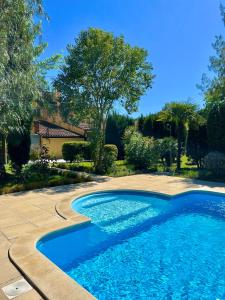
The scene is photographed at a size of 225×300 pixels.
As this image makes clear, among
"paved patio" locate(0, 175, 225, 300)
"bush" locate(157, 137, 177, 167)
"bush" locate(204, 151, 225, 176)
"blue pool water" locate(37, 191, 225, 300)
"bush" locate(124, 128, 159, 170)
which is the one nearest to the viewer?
"blue pool water" locate(37, 191, 225, 300)

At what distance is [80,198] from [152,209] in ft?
8.95

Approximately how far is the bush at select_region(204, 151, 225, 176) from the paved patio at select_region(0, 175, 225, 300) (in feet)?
5.97

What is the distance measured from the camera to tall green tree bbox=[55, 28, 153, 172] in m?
14.7

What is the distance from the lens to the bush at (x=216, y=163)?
14.1 m

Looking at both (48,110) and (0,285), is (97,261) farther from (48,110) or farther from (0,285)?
(48,110)

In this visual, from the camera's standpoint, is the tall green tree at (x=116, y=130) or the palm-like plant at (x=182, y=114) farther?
the tall green tree at (x=116, y=130)

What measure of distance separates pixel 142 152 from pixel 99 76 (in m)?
5.39

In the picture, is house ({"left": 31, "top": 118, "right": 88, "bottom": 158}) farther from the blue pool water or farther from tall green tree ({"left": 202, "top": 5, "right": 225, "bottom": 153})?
the blue pool water

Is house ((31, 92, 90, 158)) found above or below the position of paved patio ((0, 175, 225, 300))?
above

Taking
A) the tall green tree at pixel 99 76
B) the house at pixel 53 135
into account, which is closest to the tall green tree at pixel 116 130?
the house at pixel 53 135

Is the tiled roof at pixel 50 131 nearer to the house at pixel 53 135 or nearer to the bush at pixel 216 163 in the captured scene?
the house at pixel 53 135

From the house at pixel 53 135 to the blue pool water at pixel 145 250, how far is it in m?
20.9

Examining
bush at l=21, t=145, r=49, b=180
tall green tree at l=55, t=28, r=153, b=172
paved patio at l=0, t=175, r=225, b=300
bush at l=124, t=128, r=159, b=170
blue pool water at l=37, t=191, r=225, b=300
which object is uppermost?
tall green tree at l=55, t=28, r=153, b=172

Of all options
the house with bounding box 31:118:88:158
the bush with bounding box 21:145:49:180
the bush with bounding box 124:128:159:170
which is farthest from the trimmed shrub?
the house with bounding box 31:118:88:158
